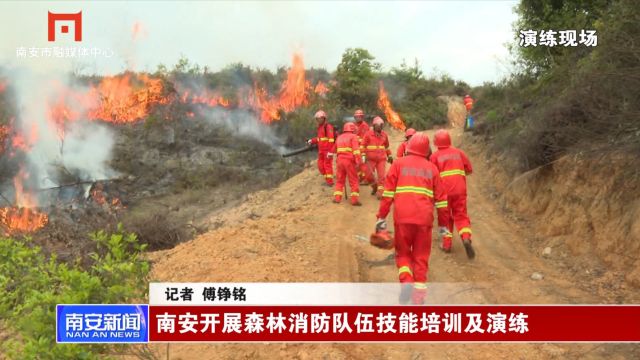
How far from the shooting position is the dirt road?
4.97 meters

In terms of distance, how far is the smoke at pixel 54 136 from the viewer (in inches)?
638

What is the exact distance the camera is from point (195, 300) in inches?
201

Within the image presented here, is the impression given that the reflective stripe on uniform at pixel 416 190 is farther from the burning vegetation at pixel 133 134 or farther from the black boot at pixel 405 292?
the burning vegetation at pixel 133 134

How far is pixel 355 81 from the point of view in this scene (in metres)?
23.7

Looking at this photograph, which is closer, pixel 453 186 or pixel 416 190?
pixel 416 190

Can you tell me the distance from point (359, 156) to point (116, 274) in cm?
708

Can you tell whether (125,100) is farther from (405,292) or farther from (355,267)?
(405,292)

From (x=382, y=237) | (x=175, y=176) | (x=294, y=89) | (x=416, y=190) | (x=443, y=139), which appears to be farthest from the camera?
(x=294, y=89)

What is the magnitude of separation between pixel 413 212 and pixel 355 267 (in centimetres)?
162

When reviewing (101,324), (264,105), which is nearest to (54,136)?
(264,105)

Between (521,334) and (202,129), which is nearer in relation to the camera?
(521,334)

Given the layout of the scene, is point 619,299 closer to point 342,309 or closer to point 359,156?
point 342,309

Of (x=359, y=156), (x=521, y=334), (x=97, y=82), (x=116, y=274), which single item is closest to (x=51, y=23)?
(x=97, y=82)

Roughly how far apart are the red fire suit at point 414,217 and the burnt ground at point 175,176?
5839mm
